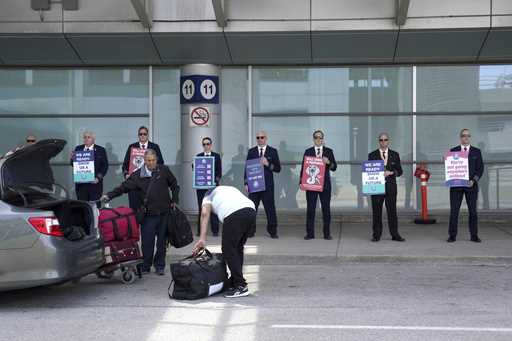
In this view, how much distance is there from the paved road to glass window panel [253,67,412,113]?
18.0 ft

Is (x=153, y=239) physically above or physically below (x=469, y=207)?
below

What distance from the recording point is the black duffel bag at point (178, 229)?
9203 millimetres

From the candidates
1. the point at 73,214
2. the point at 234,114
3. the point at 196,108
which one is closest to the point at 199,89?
the point at 196,108

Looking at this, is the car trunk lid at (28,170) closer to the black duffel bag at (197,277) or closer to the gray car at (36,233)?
the gray car at (36,233)

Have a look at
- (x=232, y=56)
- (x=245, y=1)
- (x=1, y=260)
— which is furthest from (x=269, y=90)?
A: (x=1, y=260)

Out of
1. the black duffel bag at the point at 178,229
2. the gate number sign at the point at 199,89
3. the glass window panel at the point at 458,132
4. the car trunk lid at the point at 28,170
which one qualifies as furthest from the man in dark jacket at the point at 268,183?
the car trunk lid at the point at 28,170

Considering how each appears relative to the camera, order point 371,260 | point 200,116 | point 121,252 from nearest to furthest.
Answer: point 121,252 < point 371,260 < point 200,116

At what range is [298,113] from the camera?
48.4 ft

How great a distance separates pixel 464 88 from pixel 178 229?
7.81 metres

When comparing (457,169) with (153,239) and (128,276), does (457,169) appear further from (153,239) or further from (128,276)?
(128,276)

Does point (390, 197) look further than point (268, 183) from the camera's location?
No

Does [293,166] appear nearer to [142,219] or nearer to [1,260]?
[142,219]

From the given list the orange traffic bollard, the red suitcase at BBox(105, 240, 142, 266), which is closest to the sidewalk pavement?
the orange traffic bollard

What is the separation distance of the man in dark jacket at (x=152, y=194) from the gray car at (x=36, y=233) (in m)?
0.96
